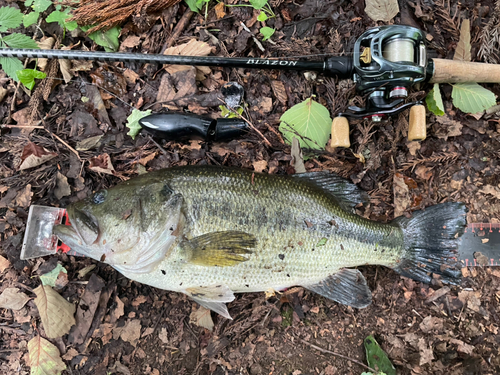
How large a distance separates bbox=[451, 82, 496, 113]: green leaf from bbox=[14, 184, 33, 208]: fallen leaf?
158 inches

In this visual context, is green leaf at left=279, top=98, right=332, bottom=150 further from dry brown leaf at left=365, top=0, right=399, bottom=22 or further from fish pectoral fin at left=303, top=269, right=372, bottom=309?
fish pectoral fin at left=303, top=269, right=372, bottom=309

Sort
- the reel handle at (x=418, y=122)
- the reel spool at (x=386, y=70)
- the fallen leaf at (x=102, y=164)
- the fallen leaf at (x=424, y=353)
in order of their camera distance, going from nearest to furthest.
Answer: the reel spool at (x=386, y=70)
the reel handle at (x=418, y=122)
the fallen leaf at (x=424, y=353)
the fallen leaf at (x=102, y=164)

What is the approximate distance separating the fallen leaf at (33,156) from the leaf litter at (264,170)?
0.05 ft

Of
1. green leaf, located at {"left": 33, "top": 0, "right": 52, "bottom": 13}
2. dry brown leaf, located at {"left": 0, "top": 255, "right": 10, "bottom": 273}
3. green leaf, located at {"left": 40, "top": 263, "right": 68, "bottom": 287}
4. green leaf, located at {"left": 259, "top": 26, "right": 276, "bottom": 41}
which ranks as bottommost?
green leaf, located at {"left": 40, "top": 263, "right": 68, "bottom": 287}

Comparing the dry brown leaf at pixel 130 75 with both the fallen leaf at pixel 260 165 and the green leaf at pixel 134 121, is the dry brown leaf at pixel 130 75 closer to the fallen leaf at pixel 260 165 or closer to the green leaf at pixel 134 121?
the green leaf at pixel 134 121

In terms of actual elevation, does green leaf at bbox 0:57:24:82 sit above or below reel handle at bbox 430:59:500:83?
above

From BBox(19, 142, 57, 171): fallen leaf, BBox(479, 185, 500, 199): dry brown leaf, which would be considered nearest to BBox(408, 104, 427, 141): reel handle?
BBox(479, 185, 500, 199): dry brown leaf

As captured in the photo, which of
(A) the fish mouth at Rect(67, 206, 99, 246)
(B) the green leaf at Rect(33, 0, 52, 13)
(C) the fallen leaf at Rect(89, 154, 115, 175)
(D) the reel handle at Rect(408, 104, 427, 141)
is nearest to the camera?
(A) the fish mouth at Rect(67, 206, 99, 246)

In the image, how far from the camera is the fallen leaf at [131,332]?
2785mm

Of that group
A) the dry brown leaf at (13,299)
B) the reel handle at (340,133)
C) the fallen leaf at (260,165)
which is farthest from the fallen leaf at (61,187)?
the reel handle at (340,133)

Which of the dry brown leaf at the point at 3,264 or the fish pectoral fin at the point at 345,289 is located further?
the dry brown leaf at the point at 3,264

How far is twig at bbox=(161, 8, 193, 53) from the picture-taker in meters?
2.91

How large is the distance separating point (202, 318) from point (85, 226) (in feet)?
4.40

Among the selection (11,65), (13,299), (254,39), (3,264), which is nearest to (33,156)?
(11,65)
